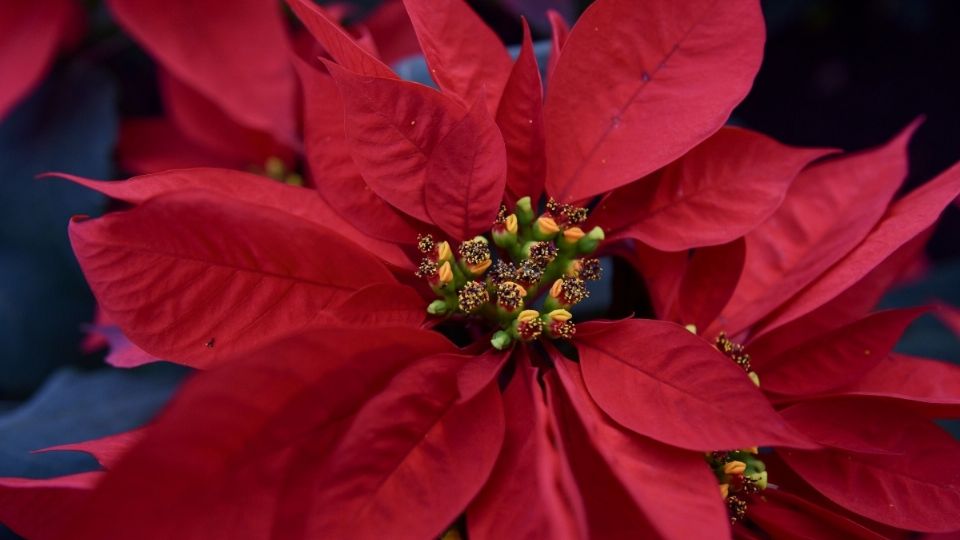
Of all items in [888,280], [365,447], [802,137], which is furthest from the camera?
[802,137]

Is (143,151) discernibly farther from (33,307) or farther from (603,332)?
(603,332)

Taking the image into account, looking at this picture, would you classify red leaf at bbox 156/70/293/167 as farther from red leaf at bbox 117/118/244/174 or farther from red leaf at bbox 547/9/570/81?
red leaf at bbox 547/9/570/81

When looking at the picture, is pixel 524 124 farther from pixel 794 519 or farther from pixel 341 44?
pixel 794 519

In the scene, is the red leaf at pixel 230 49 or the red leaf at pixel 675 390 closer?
the red leaf at pixel 675 390

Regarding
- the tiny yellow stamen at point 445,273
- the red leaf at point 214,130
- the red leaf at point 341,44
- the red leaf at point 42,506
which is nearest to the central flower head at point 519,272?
the tiny yellow stamen at point 445,273

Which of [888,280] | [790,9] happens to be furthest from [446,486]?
[790,9]

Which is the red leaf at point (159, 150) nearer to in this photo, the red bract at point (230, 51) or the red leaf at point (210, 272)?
the red bract at point (230, 51)

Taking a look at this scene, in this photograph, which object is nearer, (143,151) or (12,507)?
(12,507)

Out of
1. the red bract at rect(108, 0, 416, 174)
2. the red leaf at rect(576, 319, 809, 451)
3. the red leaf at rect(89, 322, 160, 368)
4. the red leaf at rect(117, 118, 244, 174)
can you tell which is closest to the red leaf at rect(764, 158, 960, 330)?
the red leaf at rect(576, 319, 809, 451)
